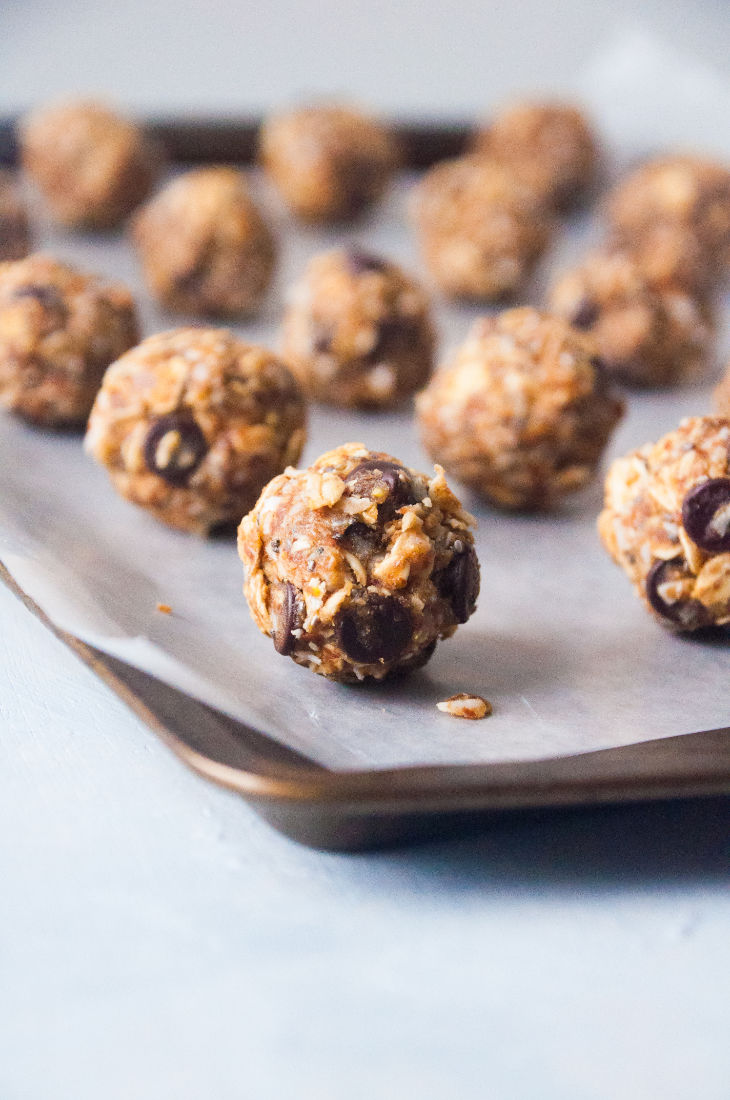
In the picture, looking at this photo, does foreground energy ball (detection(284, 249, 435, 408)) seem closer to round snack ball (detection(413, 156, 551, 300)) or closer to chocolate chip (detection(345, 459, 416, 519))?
round snack ball (detection(413, 156, 551, 300))

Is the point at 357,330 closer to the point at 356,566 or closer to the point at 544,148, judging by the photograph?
the point at 356,566

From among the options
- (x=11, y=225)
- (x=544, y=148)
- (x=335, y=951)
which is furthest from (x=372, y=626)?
(x=544, y=148)

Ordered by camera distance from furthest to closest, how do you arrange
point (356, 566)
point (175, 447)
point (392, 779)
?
point (175, 447)
point (356, 566)
point (392, 779)

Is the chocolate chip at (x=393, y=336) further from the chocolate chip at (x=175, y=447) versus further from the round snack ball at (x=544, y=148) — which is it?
the round snack ball at (x=544, y=148)

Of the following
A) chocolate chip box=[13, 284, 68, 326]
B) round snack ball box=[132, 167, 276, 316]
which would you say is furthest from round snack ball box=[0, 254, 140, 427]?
round snack ball box=[132, 167, 276, 316]

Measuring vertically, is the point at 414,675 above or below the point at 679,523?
below

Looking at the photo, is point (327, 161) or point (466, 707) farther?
point (327, 161)

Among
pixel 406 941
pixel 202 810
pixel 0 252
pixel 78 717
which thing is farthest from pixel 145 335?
pixel 406 941
